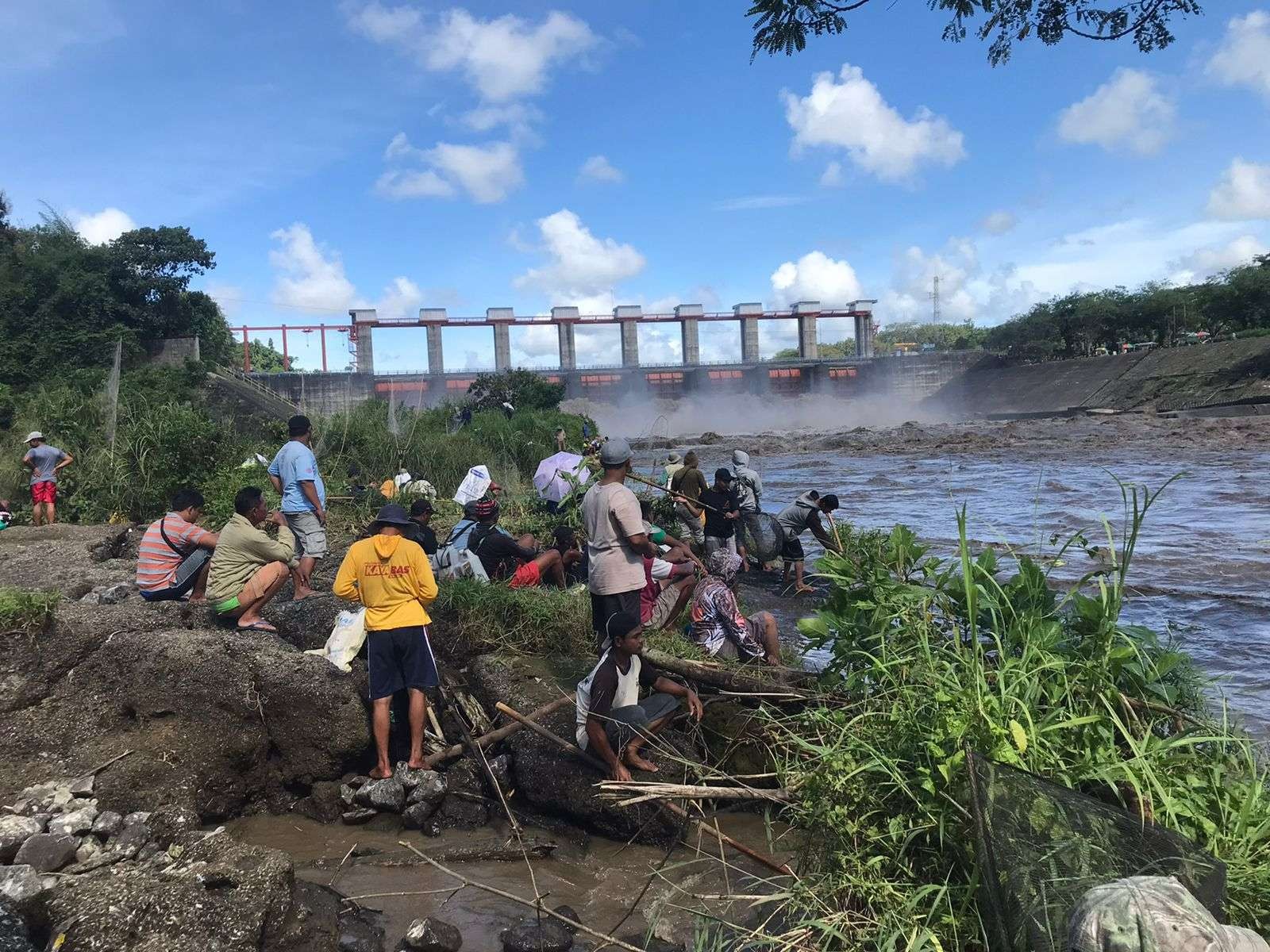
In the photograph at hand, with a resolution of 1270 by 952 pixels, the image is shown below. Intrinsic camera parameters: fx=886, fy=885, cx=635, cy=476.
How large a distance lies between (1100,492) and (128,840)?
1859cm

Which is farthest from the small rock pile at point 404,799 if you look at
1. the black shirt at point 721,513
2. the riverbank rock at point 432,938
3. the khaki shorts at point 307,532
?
the black shirt at point 721,513

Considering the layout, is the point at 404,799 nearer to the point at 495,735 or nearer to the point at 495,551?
the point at 495,735

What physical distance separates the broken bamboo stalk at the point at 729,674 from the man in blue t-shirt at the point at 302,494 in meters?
3.55

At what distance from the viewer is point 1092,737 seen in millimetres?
3074

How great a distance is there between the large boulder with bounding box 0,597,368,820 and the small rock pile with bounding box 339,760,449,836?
374 mm

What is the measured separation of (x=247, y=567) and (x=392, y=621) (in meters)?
1.85

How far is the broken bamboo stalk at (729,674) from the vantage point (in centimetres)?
488

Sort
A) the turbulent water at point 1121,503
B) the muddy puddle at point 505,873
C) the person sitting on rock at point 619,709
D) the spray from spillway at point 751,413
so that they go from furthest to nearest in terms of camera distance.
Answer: the spray from spillway at point 751,413, the turbulent water at point 1121,503, the person sitting on rock at point 619,709, the muddy puddle at point 505,873

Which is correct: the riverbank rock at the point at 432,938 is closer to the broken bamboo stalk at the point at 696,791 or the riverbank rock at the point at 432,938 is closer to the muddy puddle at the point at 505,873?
the muddy puddle at the point at 505,873

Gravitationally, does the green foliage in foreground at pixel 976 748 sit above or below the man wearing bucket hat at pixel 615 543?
below

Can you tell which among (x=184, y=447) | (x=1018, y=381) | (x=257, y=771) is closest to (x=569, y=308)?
(x=1018, y=381)

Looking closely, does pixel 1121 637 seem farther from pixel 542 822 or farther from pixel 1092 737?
pixel 542 822

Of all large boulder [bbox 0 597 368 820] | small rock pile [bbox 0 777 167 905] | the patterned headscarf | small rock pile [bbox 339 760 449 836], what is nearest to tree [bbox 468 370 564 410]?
the patterned headscarf

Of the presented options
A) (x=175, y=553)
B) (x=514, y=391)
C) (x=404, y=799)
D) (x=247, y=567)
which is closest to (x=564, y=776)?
(x=404, y=799)
